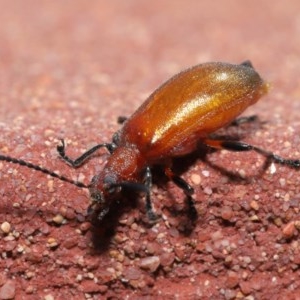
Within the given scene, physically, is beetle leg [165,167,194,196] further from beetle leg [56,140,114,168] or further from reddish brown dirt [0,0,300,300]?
beetle leg [56,140,114,168]

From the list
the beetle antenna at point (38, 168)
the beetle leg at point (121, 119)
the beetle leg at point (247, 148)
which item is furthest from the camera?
the beetle leg at point (121, 119)

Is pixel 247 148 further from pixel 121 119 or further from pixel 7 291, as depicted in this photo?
pixel 7 291

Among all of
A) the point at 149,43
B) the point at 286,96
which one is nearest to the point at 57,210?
the point at 286,96

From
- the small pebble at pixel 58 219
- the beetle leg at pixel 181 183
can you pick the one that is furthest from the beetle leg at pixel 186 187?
the small pebble at pixel 58 219

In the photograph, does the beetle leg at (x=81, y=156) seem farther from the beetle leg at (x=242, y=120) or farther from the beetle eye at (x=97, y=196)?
the beetle leg at (x=242, y=120)

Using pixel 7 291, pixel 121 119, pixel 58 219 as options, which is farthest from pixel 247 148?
pixel 7 291

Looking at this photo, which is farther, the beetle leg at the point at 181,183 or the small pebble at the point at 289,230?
the small pebble at the point at 289,230

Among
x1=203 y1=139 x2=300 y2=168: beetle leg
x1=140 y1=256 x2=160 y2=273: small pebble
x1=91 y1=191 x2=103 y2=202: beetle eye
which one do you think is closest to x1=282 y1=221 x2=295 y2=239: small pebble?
x1=203 y1=139 x2=300 y2=168: beetle leg

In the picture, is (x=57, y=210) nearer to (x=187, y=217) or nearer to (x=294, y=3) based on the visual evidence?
(x=187, y=217)
